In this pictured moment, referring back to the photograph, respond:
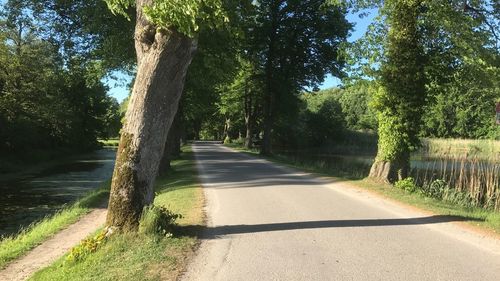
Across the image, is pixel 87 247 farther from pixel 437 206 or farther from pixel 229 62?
→ pixel 229 62

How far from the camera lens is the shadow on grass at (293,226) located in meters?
8.68

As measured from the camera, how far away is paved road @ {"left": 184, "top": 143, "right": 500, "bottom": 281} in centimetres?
638

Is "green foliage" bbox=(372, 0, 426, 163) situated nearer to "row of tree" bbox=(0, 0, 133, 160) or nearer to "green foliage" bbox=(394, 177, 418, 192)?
"green foliage" bbox=(394, 177, 418, 192)

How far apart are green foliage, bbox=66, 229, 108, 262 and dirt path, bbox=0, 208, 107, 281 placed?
1.24 m

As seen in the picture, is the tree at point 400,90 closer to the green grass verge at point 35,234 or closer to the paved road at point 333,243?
the paved road at point 333,243

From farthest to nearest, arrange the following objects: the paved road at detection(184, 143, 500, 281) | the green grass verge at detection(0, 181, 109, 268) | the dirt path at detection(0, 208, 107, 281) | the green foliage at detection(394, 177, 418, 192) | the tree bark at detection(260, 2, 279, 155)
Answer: the tree bark at detection(260, 2, 279, 155) → the green foliage at detection(394, 177, 418, 192) → the green grass verge at detection(0, 181, 109, 268) → the dirt path at detection(0, 208, 107, 281) → the paved road at detection(184, 143, 500, 281)

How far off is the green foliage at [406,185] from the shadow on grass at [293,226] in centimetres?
483

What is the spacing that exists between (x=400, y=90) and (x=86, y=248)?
11925 millimetres

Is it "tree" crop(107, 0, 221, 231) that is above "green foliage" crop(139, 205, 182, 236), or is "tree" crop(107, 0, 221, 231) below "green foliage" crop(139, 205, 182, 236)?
above

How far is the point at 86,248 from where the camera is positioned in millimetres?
7305

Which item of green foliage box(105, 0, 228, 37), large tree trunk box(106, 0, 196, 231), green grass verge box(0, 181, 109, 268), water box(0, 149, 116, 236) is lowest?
water box(0, 149, 116, 236)

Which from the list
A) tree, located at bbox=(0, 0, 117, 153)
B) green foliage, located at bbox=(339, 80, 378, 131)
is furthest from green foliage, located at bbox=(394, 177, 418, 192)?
green foliage, located at bbox=(339, 80, 378, 131)

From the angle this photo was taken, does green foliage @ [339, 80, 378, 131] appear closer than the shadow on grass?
No

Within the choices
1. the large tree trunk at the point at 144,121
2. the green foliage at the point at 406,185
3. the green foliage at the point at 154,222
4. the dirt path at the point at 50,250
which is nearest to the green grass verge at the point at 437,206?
the green foliage at the point at 406,185
